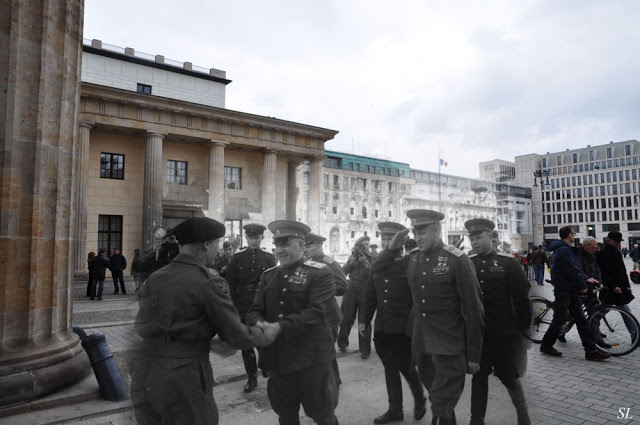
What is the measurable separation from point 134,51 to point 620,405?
1336 inches

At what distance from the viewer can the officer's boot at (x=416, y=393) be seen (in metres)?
4.41

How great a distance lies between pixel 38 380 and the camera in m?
4.94

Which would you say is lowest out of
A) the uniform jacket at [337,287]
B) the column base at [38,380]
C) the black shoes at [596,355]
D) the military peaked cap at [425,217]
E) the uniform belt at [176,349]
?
Answer: the black shoes at [596,355]

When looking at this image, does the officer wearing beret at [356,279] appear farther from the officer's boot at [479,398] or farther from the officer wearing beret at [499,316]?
the officer's boot at [479,398]

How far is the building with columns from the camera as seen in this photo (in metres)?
24.1

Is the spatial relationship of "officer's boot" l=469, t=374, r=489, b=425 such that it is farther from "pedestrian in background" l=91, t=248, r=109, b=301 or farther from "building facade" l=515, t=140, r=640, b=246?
"building facade" l=515, t=140, r=640, b=246

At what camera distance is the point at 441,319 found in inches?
150

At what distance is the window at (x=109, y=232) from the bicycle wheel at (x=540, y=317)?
76.1ft

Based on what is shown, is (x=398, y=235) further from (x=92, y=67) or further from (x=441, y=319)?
(x=92, y=67)

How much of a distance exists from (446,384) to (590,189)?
367ft

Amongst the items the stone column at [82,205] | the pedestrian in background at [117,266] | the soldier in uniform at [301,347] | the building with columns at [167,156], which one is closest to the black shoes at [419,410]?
the soldier in uniform at [301,347]

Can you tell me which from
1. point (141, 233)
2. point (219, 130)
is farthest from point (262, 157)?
point (141, 233)

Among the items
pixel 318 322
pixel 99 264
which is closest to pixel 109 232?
pixel 99 264

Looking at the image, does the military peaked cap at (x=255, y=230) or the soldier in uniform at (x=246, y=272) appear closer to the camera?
the soldier in uniform at (x=246, y=272)
